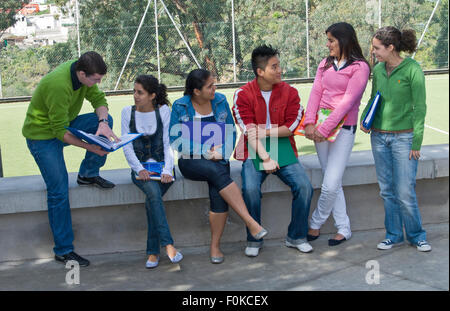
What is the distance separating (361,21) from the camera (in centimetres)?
1800

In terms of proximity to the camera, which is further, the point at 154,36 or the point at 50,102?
the point at 154,36

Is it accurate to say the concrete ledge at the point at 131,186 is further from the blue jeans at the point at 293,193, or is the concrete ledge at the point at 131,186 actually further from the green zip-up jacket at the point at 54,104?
the green zip-up jacket at the point at 54,104

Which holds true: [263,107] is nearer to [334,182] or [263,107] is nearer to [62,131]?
[334,182]

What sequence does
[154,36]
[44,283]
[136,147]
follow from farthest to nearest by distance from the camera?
[154,36], [136,147], [44,283]

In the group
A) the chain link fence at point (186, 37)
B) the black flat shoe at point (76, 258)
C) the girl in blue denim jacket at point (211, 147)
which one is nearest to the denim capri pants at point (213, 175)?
the girl in blue denim jacket at point (211, 147)

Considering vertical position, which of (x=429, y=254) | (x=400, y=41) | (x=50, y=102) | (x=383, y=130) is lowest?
(x=429, y=254)

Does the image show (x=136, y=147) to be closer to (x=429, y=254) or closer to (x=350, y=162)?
(x=350, y=162)

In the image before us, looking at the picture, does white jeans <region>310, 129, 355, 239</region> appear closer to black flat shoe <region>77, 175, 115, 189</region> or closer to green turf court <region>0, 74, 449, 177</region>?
black flat shoe <region>77, 175, 115, 189</region>

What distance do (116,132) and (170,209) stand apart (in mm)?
7752

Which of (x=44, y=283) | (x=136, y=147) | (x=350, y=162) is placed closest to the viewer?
(x=44, y=283)

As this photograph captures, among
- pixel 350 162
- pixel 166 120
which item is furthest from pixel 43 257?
pixel 350 162

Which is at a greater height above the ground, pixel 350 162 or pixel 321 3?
pixel 321 3

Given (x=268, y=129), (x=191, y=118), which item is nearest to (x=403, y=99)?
(x=268, y=129)

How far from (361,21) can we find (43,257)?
586 inches
